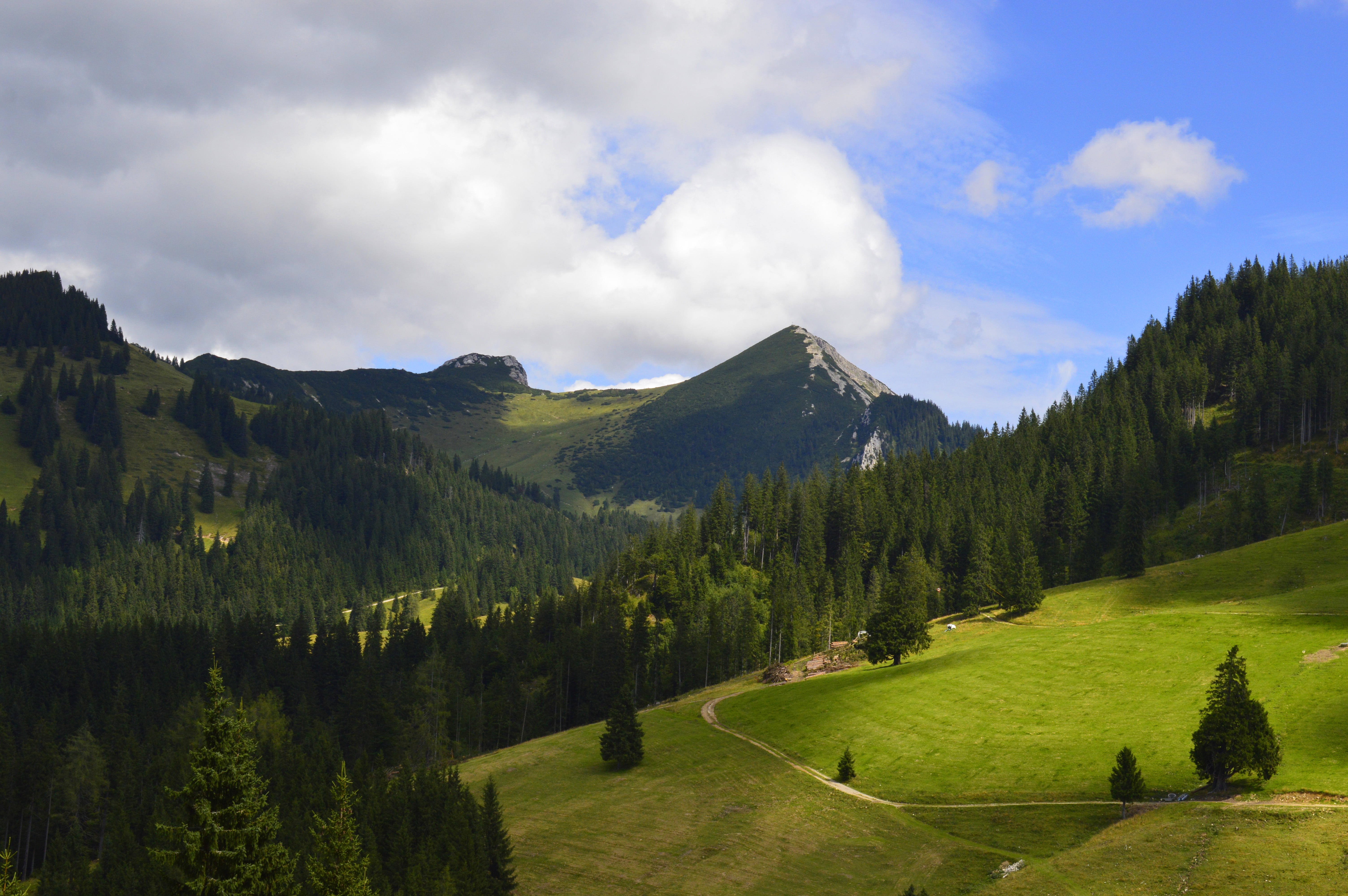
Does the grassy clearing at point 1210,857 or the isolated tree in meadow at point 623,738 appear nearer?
the grassy clearing at point 1210,857

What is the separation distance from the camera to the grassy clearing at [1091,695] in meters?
74.8

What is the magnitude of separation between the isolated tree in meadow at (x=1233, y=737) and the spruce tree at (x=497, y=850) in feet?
171

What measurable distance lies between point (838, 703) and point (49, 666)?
476 ft

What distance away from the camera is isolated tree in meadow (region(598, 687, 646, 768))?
334 ft

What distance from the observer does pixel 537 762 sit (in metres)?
109

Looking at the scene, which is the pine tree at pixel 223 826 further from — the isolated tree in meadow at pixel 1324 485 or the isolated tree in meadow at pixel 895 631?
the isolated tree in meadow at pixel 1324 485

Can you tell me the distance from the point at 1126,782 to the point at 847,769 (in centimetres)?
2803

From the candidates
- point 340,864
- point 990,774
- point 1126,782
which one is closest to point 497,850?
point 340,864

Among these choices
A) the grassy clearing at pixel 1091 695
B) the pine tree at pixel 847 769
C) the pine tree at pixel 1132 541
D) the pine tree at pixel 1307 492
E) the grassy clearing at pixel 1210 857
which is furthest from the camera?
the pine tree at pixel 1307 492

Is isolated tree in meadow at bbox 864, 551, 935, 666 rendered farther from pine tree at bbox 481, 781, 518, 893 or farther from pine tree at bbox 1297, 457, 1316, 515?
pine tree at bbox 1297, 457, 1316, 515

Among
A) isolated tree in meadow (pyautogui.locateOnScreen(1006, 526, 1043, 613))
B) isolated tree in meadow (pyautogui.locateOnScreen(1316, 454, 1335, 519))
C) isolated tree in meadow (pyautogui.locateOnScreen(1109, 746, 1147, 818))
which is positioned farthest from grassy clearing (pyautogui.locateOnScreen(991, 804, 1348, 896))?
isolated tree in meadow (pyautogui.locateOnScreen(1316, 454, 1335, 519))

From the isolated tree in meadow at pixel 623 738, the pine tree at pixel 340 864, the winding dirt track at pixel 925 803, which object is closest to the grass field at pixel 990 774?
the winding dirt track at pixel 925 803

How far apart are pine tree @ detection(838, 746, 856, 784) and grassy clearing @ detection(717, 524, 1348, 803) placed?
130 cm

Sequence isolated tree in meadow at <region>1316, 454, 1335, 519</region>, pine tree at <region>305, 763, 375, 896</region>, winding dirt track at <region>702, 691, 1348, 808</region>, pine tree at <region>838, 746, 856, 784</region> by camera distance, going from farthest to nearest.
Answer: isolated tree in meadow at <region>1316, 454, 1335, 519</region> < pine tree at <region>838, 746, 856, 784</region> < winding dirt track at <region>702, 691, 1348, 808</region> < pine tree at <region>305, 763, 375, 896</region>
